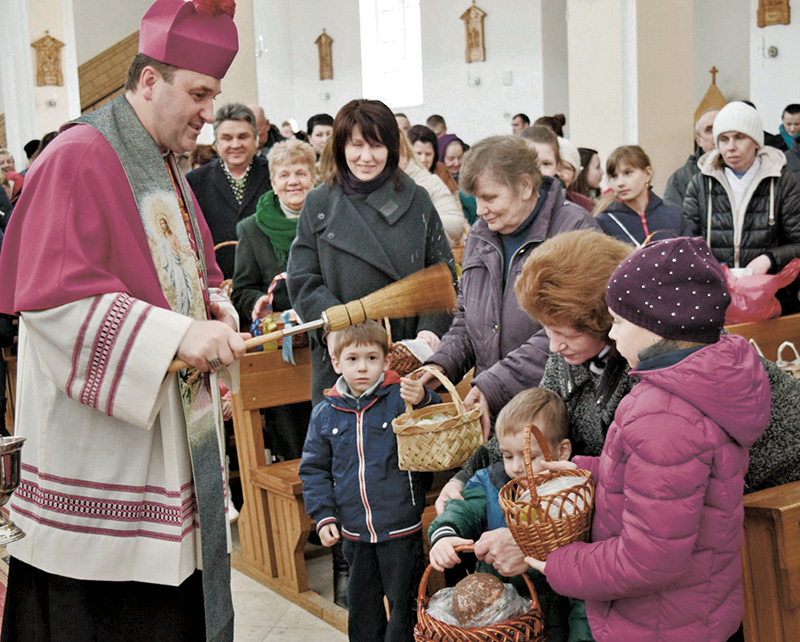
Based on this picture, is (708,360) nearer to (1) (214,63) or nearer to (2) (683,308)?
(2) (683,308)

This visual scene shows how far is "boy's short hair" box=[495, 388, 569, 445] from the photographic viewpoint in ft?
8.25

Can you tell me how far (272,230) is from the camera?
450 centimetres

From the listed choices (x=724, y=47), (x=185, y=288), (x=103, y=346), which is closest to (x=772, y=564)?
(x=185, y=288)

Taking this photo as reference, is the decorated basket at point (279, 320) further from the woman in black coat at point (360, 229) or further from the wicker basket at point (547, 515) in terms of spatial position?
the wicker basket at point (547, 515)

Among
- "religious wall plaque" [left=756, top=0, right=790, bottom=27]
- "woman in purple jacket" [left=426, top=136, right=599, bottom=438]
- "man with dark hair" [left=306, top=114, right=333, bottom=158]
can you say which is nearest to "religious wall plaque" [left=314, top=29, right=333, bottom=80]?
"religious wall plaque" [left=756, top=0, right=790, bottom=27]

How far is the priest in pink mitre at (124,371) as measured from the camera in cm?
195

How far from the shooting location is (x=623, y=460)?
6.86 feet

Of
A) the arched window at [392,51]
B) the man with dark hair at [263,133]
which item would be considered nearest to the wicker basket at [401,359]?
the man with dark hair at [263,133]

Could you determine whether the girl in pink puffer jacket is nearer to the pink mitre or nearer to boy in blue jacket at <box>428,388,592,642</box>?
boy in blue jacket at <box>428,388,592,642</box>

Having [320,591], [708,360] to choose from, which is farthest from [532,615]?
[320,591]

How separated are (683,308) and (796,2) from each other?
14312mm

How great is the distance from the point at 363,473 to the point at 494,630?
1.00 meters

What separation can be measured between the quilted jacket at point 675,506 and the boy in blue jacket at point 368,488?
3.53ft

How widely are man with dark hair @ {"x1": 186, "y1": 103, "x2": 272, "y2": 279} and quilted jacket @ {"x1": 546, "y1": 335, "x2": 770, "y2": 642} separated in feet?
11.1
